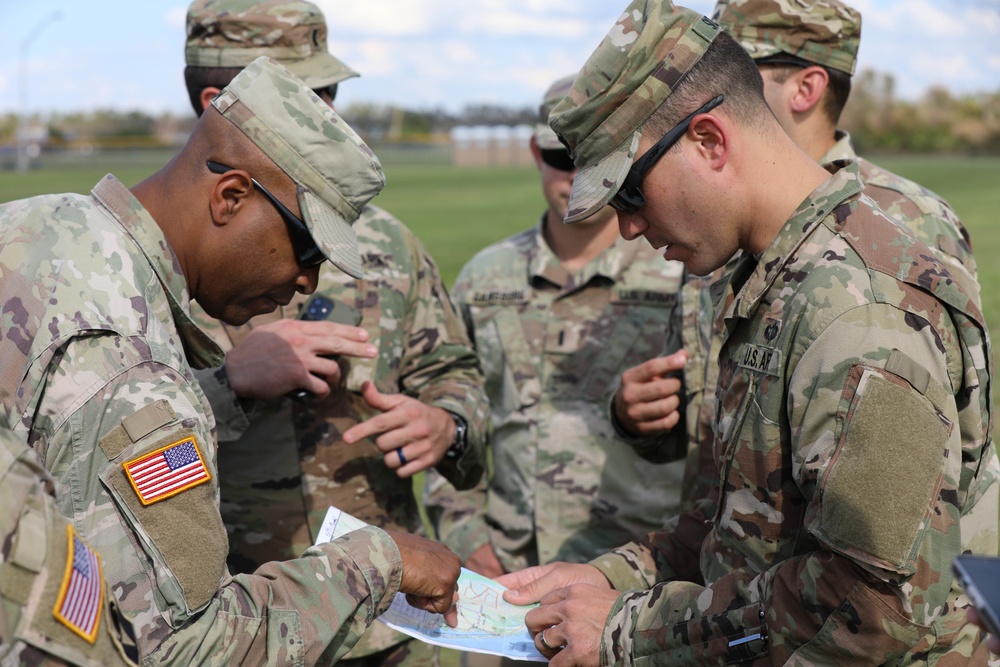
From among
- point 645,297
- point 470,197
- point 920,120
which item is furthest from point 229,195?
point 920,120

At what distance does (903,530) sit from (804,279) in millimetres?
594

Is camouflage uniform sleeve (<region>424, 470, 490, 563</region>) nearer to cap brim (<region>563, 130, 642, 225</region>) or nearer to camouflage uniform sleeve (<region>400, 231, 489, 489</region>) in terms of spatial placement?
camouflage uniform sleeve (<region>400, 231, 489, 489</region>)

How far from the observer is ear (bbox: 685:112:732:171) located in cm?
240

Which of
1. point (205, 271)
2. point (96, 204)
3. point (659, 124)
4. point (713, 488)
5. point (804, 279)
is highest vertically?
point (659, 124)

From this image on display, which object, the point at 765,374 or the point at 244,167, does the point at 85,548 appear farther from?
the point at 765,374

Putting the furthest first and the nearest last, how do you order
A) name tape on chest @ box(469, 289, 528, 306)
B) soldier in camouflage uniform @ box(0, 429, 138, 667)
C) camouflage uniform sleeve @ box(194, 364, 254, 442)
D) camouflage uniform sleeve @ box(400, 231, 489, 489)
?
name tape on chest @ box(469, 289, 528, 306) < camouflage uniform sleeve @ box(400, 231, 489, 489) < camouflage uniform sleeve @ box(194, 364, 254, 442) < soldier in camouflage uniform @ box(0, 429, 138, 667)

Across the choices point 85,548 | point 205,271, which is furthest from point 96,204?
point 85,548

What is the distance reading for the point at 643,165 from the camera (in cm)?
247

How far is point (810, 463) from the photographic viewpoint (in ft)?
6.97

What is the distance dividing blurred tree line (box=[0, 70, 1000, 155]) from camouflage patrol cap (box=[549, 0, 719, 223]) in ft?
221

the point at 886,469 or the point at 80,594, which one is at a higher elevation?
the point at 886,469

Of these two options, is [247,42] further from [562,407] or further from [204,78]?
[562,407]

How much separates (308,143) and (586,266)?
2144mm

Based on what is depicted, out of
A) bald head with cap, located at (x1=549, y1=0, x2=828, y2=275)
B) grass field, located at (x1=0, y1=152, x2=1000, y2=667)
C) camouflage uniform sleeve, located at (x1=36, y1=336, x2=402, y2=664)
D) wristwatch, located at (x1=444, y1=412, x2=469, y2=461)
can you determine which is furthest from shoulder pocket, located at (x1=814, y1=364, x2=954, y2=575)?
grass field, located at (x1=0, y1=152, x2=1000, y2=667)
